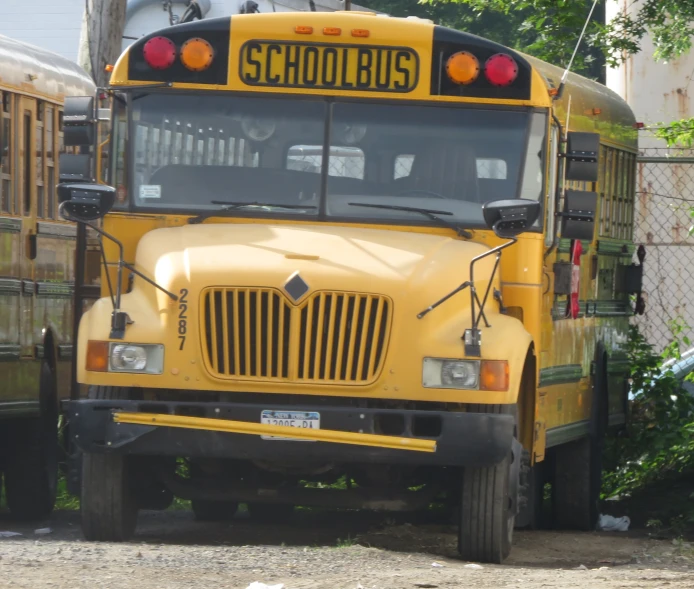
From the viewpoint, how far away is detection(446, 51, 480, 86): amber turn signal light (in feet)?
27.4

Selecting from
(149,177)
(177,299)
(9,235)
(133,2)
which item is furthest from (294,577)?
(133,2)

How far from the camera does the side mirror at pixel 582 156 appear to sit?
8359 millimetres

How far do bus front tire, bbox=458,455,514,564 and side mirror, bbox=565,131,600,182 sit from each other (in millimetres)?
1519

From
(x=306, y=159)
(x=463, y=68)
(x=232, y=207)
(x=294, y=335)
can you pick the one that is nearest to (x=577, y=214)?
(x=463, y=68)

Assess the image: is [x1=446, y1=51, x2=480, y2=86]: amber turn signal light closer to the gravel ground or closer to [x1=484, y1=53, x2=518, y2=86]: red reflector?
[x1=484, y1=53, x2=518, y2=86]: red reflector

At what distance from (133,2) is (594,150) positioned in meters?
25.4

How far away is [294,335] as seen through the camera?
738 cm

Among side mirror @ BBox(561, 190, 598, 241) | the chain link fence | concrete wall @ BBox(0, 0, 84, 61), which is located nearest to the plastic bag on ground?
side mirror @ BBox(561, 190, 598, 241)

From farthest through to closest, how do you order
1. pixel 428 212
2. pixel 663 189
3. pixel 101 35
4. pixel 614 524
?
pixel 663 189 < pixel 101 35 < pixel 614 524 < pixel 428 212

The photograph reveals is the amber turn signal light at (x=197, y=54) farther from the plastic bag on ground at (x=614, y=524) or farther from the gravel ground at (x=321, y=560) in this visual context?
the plastic bag on ground at (x=614, y=524)

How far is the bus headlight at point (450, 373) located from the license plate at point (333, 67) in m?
1.62

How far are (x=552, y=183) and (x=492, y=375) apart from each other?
59.7 inches

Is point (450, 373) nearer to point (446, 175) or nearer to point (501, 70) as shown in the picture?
point (446, 175)

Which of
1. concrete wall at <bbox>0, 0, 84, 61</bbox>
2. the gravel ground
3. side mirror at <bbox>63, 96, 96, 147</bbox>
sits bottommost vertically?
the gravel ground
